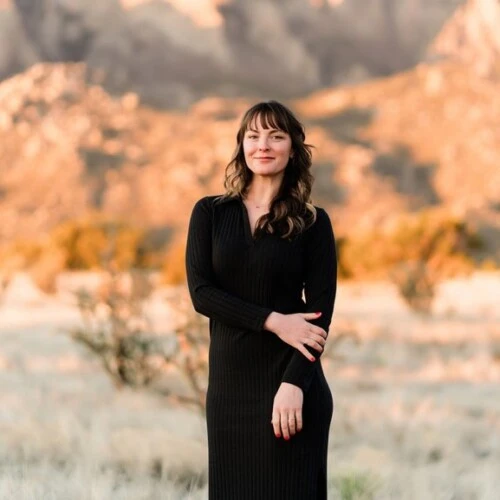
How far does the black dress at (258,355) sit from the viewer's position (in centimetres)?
281

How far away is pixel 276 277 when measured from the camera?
2814 mm

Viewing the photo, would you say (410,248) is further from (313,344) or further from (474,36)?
(474,36)

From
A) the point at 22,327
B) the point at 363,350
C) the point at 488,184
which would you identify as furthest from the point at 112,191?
the point at 363,350

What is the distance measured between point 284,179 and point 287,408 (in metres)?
0.76

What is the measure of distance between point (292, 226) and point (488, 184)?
46042 millimetres

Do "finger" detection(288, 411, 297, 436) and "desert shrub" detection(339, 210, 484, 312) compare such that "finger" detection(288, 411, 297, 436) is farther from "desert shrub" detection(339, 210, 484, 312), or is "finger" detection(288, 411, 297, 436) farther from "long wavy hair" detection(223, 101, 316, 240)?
"desert shrub" detection(339, 210, 484, 312)

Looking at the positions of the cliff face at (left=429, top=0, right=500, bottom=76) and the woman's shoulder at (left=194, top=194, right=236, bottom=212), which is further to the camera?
the cliff face at (left=429, top=0, right=500, bottom=76)

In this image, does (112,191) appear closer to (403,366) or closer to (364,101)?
(364,101)

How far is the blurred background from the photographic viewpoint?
5.57 m

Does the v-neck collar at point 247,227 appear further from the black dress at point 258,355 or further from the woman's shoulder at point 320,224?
the woman's shoulder at point 320,224

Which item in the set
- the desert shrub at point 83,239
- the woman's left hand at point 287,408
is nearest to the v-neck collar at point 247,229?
the woman's left hand at point 287,408

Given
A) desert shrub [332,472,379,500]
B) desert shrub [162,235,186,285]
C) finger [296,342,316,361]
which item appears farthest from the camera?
desert shrub [162,235,186,285]

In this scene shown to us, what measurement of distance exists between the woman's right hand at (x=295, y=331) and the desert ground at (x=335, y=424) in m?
1.65

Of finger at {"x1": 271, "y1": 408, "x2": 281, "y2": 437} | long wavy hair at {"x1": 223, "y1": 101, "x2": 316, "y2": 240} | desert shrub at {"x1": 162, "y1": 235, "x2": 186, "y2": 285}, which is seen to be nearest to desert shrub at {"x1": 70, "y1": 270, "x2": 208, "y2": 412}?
long wavy hair at {"x1": 223, "y1": 101, "x2": 316, "y2": 240}
